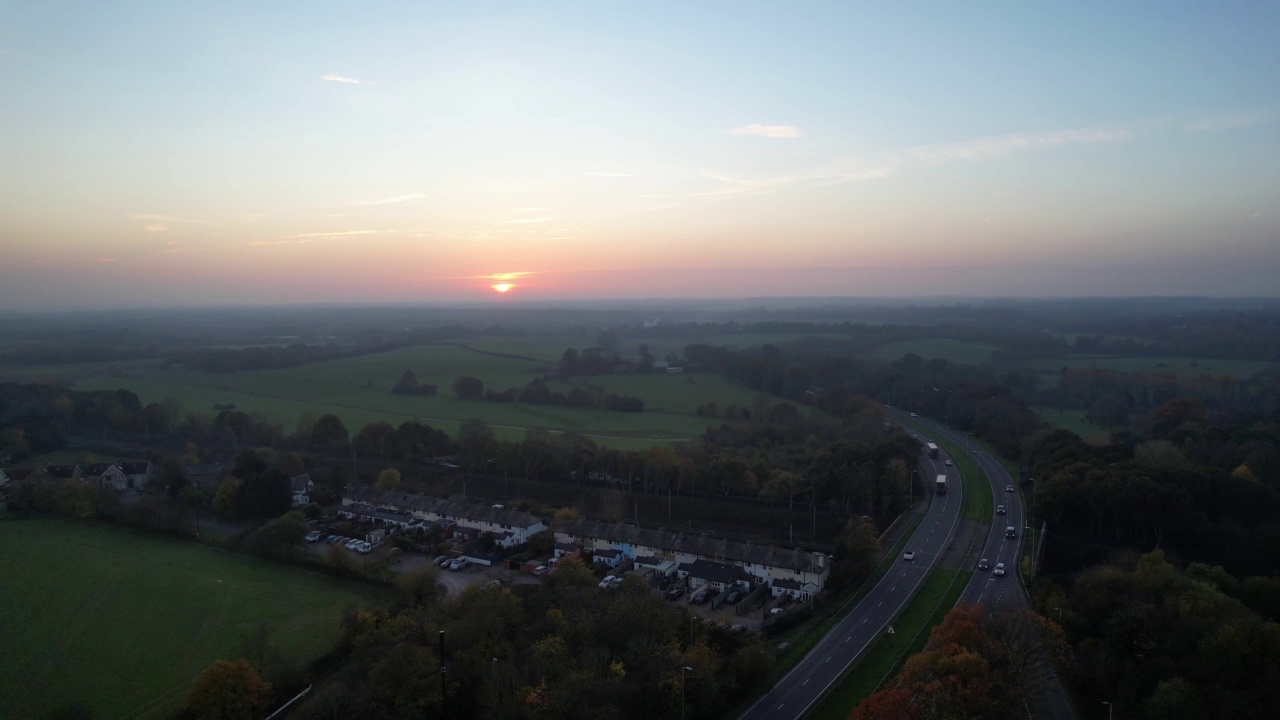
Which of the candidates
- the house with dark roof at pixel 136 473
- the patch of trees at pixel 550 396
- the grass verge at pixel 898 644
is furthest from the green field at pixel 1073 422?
the house with dark roof at pixel 136 473

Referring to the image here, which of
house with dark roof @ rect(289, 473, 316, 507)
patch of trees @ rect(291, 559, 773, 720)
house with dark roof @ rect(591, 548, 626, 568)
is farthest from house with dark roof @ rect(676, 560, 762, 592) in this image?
house with dark roof @ rect(289, 473, 316, 507)

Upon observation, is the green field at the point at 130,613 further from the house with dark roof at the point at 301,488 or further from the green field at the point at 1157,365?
the green field at the point at 1157,365

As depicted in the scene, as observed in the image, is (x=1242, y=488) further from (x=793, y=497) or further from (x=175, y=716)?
(x=175, y=716)

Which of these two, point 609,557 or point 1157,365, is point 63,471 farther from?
point 1157,365

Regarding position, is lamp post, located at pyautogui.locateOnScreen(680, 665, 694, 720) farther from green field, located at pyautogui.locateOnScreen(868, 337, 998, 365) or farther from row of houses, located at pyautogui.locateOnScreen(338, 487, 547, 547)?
green field, located at pyautogui.locateOnScreen(868, 337, 998, 365)

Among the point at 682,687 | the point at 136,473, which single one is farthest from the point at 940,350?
the point at 136,473
